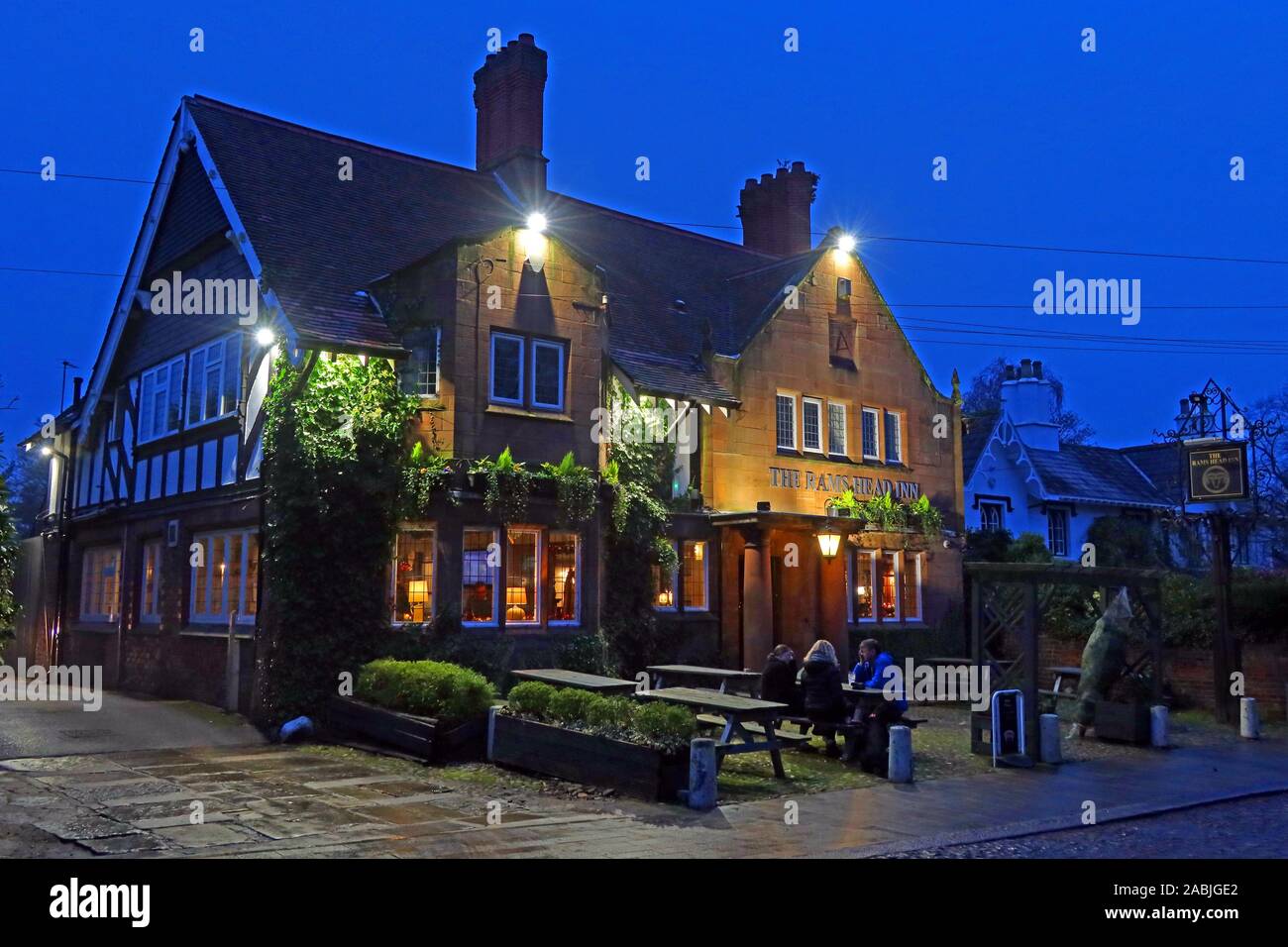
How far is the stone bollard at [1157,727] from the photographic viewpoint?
636 inches

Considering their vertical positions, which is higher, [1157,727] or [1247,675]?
[1247,675]

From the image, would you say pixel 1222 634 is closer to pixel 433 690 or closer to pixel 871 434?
pixel 871 434

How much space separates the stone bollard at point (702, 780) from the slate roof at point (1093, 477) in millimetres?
29165

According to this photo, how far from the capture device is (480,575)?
17.5m

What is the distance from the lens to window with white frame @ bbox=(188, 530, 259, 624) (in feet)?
57.3

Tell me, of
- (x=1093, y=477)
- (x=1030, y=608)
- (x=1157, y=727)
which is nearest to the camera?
(x=1030, y=608)

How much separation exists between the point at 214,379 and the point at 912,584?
1519 cm

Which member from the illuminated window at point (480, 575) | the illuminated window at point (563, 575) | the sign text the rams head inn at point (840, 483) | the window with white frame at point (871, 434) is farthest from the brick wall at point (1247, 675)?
the illuminated window at point (480, 575)

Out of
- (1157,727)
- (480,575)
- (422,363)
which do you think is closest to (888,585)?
(1157,727)

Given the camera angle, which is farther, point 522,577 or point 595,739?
point 522,577
